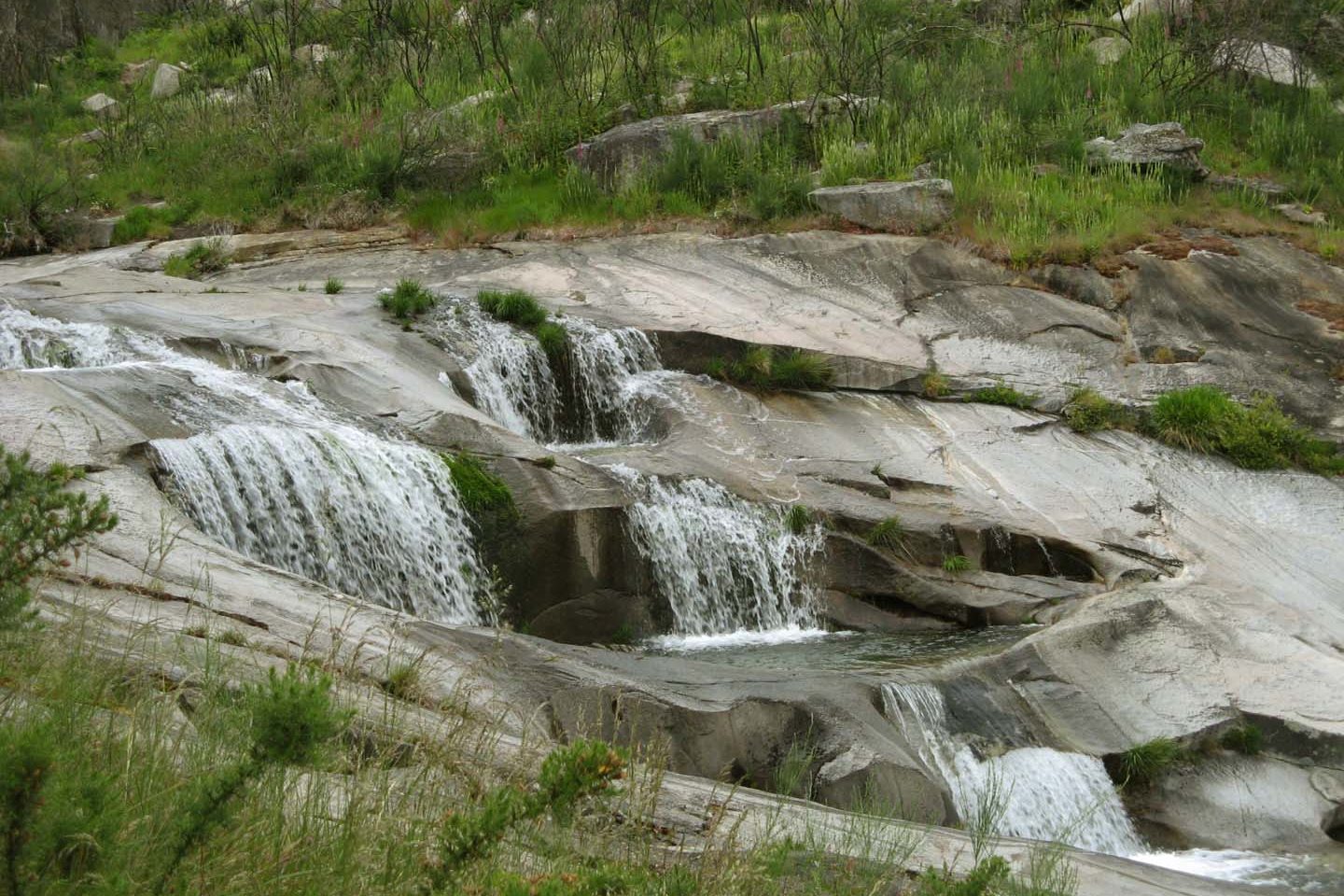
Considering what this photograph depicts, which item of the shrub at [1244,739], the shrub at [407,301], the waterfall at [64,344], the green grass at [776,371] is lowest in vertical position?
the shrub at [1244,739]

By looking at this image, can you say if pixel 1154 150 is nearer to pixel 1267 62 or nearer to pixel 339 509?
pixel 1267 62

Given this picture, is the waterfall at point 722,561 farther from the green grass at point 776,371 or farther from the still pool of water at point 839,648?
the green grass at point 776,371

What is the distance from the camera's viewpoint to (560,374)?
11.4 metres

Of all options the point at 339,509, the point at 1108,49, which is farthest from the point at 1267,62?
the point at 339,509

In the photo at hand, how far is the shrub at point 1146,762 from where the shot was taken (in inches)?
296

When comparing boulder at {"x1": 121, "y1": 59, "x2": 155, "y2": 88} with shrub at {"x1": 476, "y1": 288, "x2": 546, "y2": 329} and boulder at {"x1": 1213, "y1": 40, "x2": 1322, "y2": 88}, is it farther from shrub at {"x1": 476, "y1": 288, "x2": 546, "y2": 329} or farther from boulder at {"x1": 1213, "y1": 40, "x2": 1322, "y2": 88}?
boulder at {"x1": 1213, "y1": 40, "x2": 1322, "y2": 88}

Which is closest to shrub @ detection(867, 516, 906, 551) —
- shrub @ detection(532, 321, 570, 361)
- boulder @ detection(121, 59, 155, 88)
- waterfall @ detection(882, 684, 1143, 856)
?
waterfall @ detection(882, 684, 1143, 856)

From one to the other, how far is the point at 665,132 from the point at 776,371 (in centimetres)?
480

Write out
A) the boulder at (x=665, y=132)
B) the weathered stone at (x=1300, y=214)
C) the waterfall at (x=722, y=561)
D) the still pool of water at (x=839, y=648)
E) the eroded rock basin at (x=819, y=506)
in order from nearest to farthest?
the eroded rock basin at (x=819, y=506) < the still pool of water at (x=839, y=648) < the waterfall at (x=722, y=561) < the weathered stone at (x=1300, y=214) < the boulder at (x=665, y=132)

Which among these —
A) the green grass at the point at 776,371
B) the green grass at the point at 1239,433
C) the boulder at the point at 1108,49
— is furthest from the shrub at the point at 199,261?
the boulder at the point at 1108,49

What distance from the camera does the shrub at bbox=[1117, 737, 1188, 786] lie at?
752cm

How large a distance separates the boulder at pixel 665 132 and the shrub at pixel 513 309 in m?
3.66

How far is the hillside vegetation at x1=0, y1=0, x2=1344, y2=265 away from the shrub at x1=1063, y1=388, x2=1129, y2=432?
2250 millimetres

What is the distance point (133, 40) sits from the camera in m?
22.2
